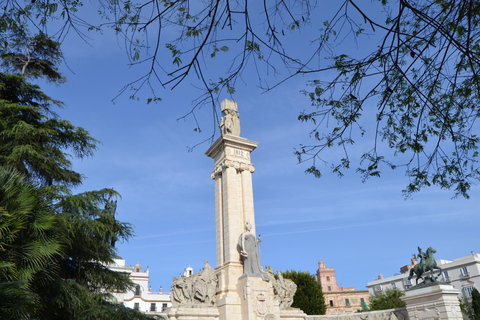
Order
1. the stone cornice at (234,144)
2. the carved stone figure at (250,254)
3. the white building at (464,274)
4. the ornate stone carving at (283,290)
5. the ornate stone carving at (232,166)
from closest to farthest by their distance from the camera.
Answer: the carved stone figure at (250,254) < the ornate stone carving at (283,290) < the ornate stone carving at (232,166) < the stone cornice at (234,144) < the white building at (464,274)

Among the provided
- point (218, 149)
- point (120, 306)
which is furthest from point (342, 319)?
point (120, 306)

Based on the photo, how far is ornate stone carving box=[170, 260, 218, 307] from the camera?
1484cm

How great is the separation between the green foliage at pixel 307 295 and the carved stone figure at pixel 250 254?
18155 millimetres

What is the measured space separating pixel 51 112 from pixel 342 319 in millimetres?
15220

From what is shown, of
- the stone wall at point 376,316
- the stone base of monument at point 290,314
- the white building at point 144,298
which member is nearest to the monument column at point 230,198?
the stone base of monument at point 290,314

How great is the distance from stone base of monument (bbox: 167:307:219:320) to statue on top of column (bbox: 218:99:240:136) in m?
7.66

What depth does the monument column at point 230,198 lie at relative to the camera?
1541 centimetres

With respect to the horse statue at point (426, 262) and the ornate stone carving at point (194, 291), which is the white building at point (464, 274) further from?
the ornate stone carving at point (194, 291)

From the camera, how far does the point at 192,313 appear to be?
46.8 feet

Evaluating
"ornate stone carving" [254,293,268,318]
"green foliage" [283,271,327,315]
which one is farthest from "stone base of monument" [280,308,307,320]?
"green foliage" [283,271,327,315]

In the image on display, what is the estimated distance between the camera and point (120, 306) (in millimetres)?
11539

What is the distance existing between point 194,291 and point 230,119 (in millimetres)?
7742

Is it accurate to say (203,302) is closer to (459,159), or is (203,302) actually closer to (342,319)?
(342,319)

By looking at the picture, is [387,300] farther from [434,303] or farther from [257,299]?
[257,299]
